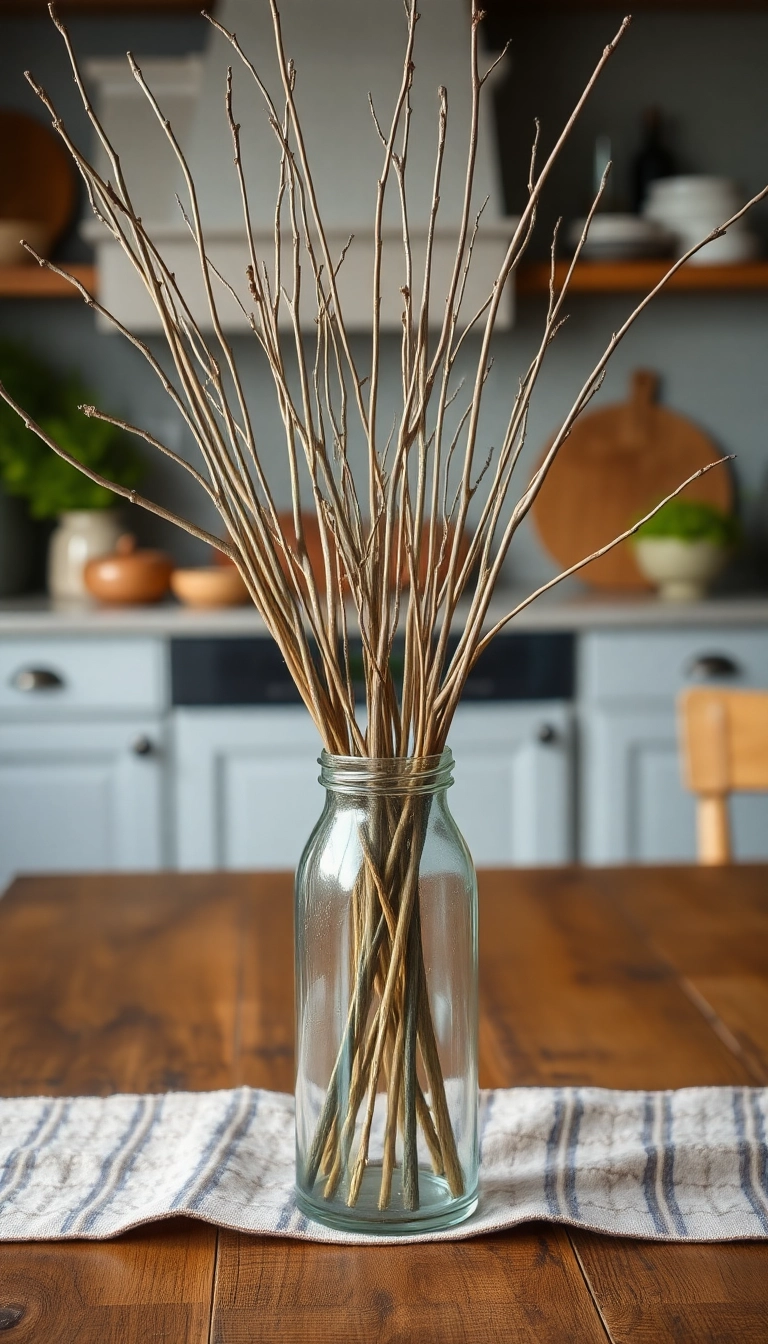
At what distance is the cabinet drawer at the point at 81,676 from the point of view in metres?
2.61

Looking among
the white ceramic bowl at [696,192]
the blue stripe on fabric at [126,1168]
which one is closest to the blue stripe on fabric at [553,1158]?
the blue stripe on fabric at [126,1168]

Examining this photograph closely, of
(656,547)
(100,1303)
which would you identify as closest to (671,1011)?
(100,1303)

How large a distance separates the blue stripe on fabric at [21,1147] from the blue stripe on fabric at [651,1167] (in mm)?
319

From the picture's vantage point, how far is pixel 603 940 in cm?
110

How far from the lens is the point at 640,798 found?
2.74 m

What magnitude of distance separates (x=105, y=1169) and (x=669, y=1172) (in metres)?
0.29

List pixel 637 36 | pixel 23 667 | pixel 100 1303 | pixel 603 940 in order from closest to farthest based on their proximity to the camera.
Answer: pixel 100 1303
pixel 603 940
pixel 23 667
pixel 637 36

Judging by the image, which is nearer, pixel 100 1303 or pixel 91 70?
pixel 100 1303

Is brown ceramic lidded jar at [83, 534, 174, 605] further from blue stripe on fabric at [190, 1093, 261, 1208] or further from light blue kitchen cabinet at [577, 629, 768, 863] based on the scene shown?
blue stripe on fabric at [190, 1093, 261, 1208]

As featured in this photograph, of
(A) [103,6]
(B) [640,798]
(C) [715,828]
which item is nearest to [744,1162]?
(C) [715,828]

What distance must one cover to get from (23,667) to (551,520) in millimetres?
1302

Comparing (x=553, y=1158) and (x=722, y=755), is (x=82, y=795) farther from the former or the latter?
(x=553, y=1158)

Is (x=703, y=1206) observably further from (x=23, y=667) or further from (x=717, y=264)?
(x=717, y=264)

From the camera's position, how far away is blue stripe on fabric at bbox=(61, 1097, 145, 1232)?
2.12ft
